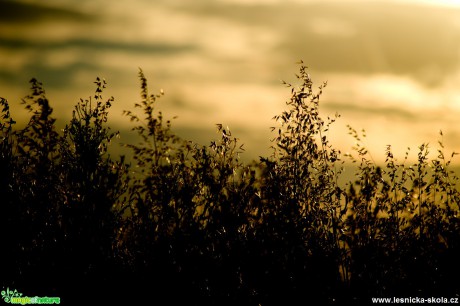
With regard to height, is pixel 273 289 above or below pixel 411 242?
below

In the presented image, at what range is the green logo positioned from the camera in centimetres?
1825

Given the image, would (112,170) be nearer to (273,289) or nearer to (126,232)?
(126,232)

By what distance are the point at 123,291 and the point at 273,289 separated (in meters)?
4.25

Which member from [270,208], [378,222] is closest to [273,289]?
[270,208]

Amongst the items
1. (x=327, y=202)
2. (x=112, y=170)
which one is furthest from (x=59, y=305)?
(x=327, y=202)

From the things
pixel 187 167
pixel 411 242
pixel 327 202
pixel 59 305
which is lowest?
pixel 59 305

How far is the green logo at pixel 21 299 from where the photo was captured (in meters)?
18.2

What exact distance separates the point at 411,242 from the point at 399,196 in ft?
4.69

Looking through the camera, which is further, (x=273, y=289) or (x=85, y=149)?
(x=85, y=149)

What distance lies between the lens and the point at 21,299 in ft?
61.1

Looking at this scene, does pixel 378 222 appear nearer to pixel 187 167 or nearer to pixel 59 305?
pixel 187 167

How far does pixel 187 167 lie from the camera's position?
1947 cm

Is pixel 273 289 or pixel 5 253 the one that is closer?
pixel 273 289

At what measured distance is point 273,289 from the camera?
17750 mm
